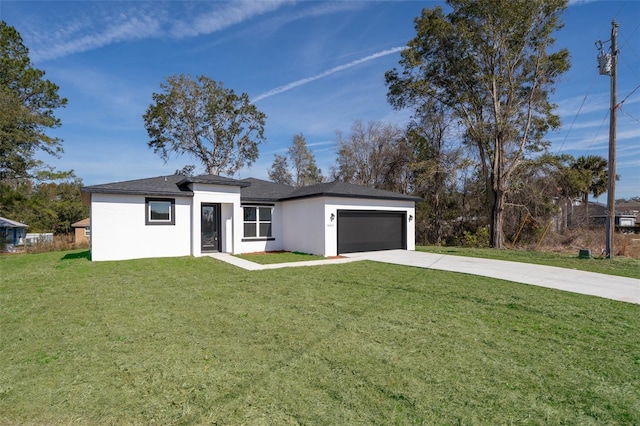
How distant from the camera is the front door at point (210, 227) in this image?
46.0 feet

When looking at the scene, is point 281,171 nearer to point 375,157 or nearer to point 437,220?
point 375,157

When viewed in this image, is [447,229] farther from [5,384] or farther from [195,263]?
[5,384]

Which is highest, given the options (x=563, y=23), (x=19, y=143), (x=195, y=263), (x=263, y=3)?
(x=563, y=23)

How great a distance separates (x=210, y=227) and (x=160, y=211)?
2.21 meters

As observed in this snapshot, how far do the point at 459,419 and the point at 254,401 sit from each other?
5.28ft

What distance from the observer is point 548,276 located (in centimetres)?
842

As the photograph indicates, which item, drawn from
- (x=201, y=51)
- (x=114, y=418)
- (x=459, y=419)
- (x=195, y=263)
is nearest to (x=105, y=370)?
(x=114, y=418)

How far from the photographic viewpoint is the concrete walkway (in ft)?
22.7

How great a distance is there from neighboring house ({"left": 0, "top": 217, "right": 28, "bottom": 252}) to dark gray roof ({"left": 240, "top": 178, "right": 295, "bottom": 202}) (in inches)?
679

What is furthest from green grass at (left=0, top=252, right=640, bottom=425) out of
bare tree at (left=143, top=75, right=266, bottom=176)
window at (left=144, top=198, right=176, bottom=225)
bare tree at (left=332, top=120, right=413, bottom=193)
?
bare tree at (left=143, top=75, right=266, bottom=176)

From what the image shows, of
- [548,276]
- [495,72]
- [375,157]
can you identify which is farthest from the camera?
[375,157]

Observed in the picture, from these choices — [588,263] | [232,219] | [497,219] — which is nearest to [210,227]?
[232,219]

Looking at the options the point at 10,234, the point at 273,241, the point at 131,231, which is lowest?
the point at 10,234

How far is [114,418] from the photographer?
8.37 ft
